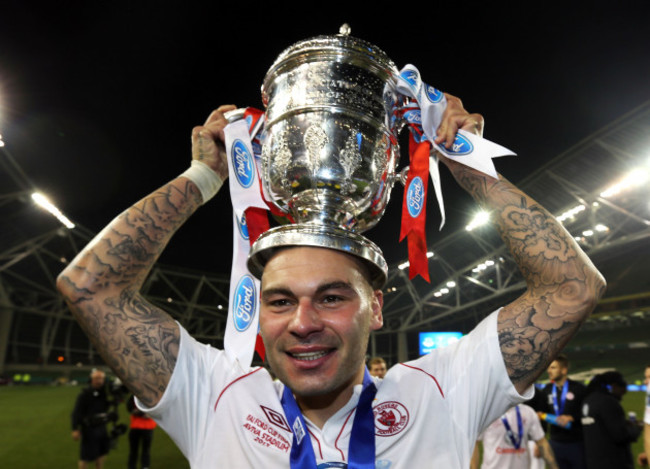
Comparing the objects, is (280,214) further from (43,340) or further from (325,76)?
(43,340)

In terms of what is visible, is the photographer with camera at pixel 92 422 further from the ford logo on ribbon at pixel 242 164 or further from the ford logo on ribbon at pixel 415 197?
the ford logo on ribbon at pixel 415 197

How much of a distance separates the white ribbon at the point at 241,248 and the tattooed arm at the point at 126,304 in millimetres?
263

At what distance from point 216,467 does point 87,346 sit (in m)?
38.5

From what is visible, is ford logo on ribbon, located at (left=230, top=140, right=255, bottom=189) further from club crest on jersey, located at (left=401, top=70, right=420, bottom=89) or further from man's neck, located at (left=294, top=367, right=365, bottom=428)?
man's neck, located at (left=294, top=367, right=365, bottom=428)

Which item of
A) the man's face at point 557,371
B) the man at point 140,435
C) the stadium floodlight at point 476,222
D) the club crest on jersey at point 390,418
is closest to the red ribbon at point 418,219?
the club crest on jersey at point 390,418

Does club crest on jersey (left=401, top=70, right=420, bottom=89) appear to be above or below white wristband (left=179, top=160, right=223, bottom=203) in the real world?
above

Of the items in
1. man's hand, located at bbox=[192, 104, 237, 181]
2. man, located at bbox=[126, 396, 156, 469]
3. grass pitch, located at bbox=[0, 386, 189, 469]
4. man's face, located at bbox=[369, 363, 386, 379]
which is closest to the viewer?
man's hand, located at bbox=[192, 104, 237, 181]

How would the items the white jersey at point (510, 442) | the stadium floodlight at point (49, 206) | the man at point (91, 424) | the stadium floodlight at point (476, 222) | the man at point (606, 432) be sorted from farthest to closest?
the stadium floodlight at point (49, 206) → the stadium floodlight at point (476, 222) → the man at point (91, 424) → the white jersey at point (510, 442) → the man at point (606, 432)

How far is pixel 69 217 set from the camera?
23281 millimetres

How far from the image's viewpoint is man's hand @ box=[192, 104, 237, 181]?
1.92 meters

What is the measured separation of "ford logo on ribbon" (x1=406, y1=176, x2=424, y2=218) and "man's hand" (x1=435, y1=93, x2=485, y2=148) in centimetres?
18

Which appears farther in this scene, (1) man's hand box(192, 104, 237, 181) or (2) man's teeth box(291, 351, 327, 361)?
(1) man's hand box(192, 104, 237, 181)

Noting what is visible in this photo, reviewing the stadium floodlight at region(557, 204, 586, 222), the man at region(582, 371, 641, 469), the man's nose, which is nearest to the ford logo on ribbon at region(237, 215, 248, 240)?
the man's nose

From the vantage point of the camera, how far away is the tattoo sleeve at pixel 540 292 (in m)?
1.48
